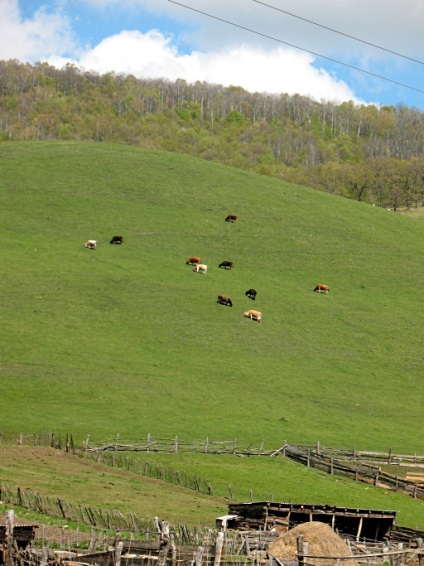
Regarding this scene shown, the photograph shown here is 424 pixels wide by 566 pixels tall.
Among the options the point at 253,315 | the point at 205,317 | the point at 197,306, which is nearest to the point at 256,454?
the point at 205,317

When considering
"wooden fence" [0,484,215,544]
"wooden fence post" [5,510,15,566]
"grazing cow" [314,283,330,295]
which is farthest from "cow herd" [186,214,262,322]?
"wooden fence post" [5,510,15,566]

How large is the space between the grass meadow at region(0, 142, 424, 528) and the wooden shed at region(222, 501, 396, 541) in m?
2.97

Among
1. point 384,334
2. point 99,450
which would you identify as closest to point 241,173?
point 384,334

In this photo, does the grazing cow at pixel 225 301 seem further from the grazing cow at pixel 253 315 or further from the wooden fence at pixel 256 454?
the wooden fence at pixel 256 454

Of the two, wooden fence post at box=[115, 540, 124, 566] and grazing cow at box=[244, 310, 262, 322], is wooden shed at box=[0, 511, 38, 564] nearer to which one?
wooden fence post at box=[115, 540, 124, 566]

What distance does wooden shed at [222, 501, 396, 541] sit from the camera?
1332 inches

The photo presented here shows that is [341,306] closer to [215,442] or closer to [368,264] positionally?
[368,264]

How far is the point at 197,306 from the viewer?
80688 millimetres

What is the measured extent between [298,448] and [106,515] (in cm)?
2425

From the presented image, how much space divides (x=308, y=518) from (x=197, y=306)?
4680cm

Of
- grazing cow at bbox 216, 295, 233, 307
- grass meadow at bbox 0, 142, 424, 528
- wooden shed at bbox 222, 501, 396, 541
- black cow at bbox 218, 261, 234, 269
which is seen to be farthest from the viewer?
black cow at bbox 218, 261, 234, 269

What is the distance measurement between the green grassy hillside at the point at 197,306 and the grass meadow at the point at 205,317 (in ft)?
0.66

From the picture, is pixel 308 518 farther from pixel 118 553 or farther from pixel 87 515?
pixel 118 553

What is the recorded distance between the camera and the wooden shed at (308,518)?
111ft
